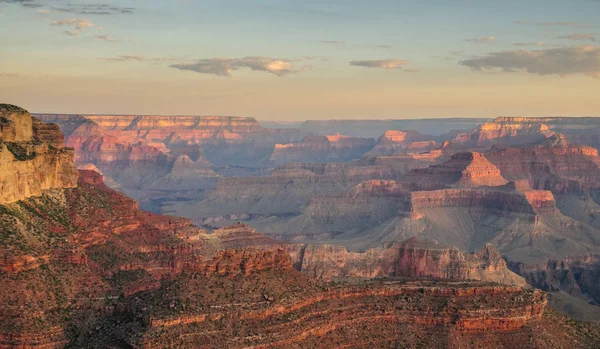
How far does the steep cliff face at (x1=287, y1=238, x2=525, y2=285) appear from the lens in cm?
11856

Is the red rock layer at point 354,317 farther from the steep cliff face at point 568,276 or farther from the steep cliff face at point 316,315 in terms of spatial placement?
the steep cliff face at point 568,276

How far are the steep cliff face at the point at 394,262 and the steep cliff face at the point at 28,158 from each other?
3792 cm

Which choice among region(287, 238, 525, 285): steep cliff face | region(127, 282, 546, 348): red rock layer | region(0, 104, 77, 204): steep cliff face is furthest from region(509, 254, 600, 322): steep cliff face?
region(0, 104, 77, 204): steep cliff face

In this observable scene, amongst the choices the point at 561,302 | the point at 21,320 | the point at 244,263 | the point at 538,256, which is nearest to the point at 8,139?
the point at 21,320

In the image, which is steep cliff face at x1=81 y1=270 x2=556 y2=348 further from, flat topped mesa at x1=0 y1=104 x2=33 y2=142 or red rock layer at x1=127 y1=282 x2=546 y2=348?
flat topped mesa at x1=0 y1=104 x2=33 y2=142

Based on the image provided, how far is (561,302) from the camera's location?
408 feet

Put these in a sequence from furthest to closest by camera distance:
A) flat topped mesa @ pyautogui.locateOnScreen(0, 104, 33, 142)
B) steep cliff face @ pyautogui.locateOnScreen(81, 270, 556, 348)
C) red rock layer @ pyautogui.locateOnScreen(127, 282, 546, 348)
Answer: flat topped mesa @ pyautogui.locateOnScreen(0, 104, 33, 142) → steep cliff face @ pyautogui.locateOnScreen(81, 270, 556, 348) → red rock layer @ pyautogui.locateOnScreen(127, 282, 546, 348)

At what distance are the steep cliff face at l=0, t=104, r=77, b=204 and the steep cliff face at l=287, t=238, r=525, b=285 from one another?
37.9 m

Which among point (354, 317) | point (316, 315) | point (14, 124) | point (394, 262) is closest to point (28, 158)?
point (14, 124)

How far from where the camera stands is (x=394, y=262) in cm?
12075

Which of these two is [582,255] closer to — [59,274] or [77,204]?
[77,204]

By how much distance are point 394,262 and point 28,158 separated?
54.2 m

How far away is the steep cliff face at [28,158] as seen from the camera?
7625 centimetres

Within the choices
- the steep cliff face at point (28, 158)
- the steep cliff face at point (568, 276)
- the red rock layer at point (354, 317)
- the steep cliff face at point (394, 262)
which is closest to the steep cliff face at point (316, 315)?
the red rock layer at point (354, 317)
